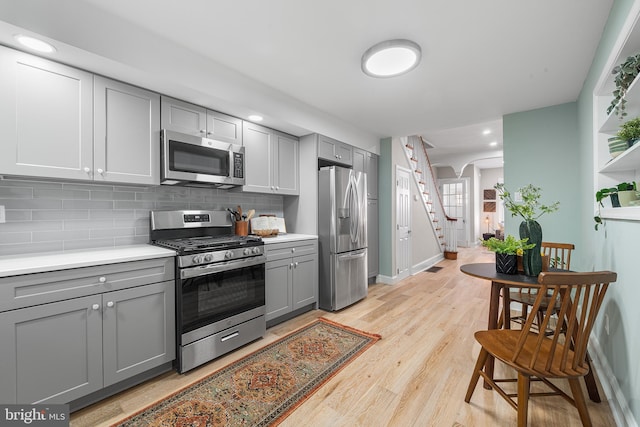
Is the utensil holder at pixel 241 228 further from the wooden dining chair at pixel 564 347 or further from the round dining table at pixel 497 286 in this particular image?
the wooden dining chair at pixel 564 347

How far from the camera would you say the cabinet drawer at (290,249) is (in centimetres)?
283

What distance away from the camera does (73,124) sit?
187 cm

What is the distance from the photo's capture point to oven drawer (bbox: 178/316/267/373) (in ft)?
6.83

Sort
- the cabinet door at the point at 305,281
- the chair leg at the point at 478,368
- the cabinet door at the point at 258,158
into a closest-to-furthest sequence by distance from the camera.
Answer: the chair leg at the point at 478,368 → the cabinet door at the point at 258,158 → the cabinet door at the point at 305,281

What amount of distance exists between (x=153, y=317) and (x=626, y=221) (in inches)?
120

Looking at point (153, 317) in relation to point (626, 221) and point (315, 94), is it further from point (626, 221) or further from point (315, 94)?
point (626, 221)

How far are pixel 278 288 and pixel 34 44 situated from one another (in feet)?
8.37

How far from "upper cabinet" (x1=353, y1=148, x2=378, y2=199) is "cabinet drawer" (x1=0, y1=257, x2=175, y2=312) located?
2941 millimetres

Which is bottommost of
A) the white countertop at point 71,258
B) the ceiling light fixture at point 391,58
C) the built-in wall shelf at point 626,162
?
the white countertop at point 71,258

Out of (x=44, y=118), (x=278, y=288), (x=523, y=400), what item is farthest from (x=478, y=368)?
(x=44, y=118)

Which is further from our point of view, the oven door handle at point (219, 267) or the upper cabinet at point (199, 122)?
the upper cabinet at point (199, 122)

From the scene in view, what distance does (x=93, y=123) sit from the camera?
1.94m

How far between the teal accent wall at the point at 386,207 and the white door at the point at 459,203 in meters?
5.30

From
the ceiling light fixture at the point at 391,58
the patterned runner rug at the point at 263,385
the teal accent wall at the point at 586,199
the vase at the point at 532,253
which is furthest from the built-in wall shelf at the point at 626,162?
the patterned runner rug at the point at 263,385
